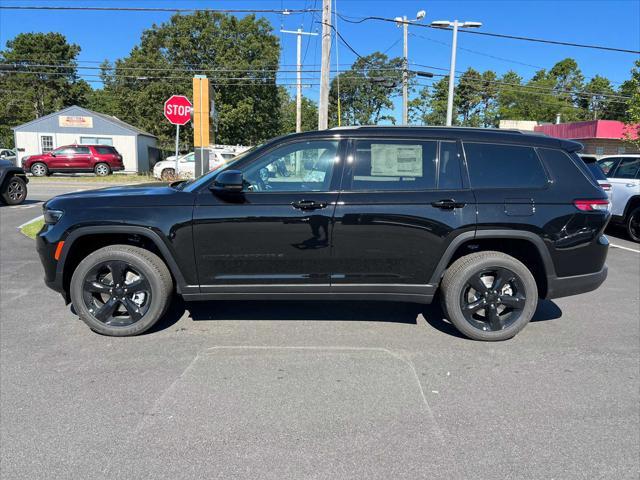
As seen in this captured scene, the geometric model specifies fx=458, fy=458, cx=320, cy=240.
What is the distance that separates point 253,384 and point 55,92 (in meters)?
62.7

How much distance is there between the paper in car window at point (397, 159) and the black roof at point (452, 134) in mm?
106

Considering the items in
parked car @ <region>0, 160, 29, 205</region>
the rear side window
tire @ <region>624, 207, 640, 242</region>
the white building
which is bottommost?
tire @ <region>624, 207, 640, 242</region>

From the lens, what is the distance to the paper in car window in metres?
4.02

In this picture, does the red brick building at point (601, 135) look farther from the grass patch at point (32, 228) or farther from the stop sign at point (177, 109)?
the grass patch at point (32, 228)

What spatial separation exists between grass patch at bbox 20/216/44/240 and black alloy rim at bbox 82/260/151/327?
5.04 meters

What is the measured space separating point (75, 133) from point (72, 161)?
9.09 m

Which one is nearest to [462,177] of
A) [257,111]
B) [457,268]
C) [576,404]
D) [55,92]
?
[457,268]

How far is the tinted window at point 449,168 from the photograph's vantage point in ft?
13.1

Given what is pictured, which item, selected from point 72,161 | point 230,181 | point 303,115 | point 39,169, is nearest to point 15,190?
point 230,181

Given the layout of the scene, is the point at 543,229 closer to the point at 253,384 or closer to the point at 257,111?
the point at 253,384

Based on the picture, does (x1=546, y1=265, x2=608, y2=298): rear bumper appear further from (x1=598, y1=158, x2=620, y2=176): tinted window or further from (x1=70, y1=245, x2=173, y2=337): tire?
(x1=598, y1=158, x2=620, y2=176): tinted window

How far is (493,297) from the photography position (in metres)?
4.12

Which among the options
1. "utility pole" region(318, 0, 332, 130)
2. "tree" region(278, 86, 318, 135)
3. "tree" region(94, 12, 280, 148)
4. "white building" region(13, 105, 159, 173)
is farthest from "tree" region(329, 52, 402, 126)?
"utility pole" region(318, 0, 332, 130)

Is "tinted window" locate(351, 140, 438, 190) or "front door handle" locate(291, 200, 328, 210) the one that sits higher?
"tinted window" locate(351, 140, 438, 190)
